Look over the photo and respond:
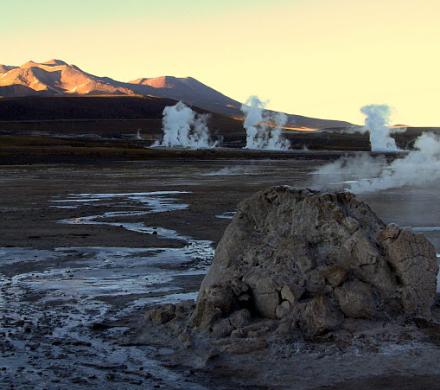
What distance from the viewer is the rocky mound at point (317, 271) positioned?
13328 mm

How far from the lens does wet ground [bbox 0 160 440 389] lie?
470 inches

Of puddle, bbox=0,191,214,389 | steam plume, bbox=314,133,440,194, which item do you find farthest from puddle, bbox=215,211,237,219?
steam plume, bbox=314,133,440,194

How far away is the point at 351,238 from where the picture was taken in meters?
14.1

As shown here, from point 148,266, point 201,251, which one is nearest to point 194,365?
point 148,266

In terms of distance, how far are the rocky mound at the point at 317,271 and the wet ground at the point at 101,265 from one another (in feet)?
6.04

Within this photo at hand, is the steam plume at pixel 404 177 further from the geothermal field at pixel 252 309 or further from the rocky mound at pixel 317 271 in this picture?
the rocky mound at pixel 317 271

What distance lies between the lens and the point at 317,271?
1369 cm

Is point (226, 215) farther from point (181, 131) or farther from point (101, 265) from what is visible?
point (181, 131)

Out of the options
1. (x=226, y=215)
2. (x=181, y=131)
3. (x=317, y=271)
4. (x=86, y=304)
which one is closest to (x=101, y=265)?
(x=86, y=304)

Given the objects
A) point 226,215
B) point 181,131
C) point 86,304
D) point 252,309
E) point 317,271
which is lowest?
point 226,215

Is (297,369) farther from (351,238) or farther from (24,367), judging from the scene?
(24,367)

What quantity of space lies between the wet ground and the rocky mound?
1.84m

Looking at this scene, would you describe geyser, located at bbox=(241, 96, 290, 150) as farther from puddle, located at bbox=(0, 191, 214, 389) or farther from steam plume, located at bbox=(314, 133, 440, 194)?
puddle, located at bbox=(0, 191, 214, 389)

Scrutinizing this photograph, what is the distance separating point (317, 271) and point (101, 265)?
877 centimetres
